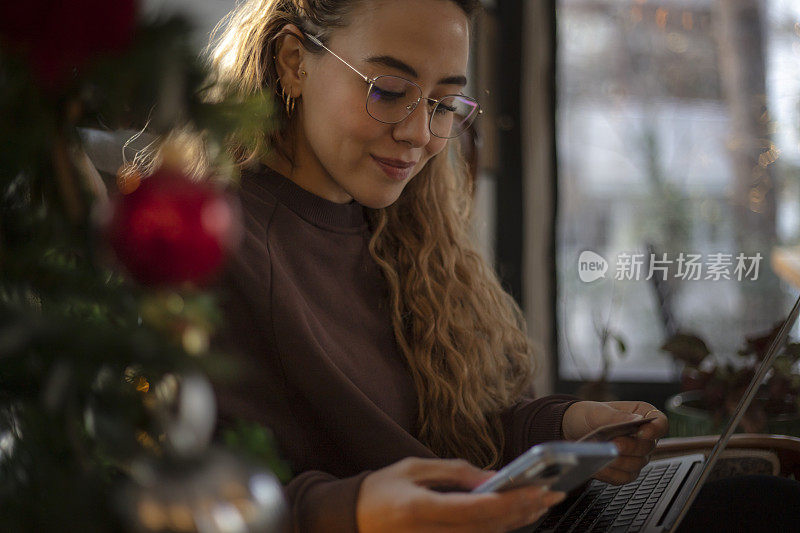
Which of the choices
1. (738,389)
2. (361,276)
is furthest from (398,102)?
(738,389)

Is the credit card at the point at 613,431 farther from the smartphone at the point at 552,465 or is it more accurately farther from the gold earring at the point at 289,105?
the gold earring at the point at 289,105

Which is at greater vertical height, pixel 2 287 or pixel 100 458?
pixel 2 287

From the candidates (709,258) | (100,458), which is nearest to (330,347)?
(100,458)

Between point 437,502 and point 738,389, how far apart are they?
1269 mm

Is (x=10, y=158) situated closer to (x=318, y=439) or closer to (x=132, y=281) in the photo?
(x=132, y=281)

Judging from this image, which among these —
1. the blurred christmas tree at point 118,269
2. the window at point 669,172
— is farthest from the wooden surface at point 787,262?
the blurred christmas tree at point 118,269

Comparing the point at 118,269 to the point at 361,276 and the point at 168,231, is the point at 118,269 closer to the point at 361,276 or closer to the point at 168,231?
the point at 168,231

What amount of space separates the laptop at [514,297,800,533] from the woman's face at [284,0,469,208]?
1.70 feet

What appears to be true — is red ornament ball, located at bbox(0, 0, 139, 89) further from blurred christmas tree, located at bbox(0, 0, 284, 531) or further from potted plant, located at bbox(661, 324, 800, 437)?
potted plant, located at bbox(661, 324, 800, 437)

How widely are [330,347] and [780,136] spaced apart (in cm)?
214

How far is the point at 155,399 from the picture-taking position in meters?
0.43

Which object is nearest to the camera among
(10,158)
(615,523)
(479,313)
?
(10,158)

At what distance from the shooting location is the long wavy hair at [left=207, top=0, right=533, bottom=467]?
1.14 meters

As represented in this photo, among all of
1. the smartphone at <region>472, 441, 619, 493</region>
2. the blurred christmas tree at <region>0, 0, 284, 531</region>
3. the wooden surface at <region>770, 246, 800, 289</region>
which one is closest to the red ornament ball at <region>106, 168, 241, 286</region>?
the blurred christmas tree at <region>0, 0, 284, 531</region>
